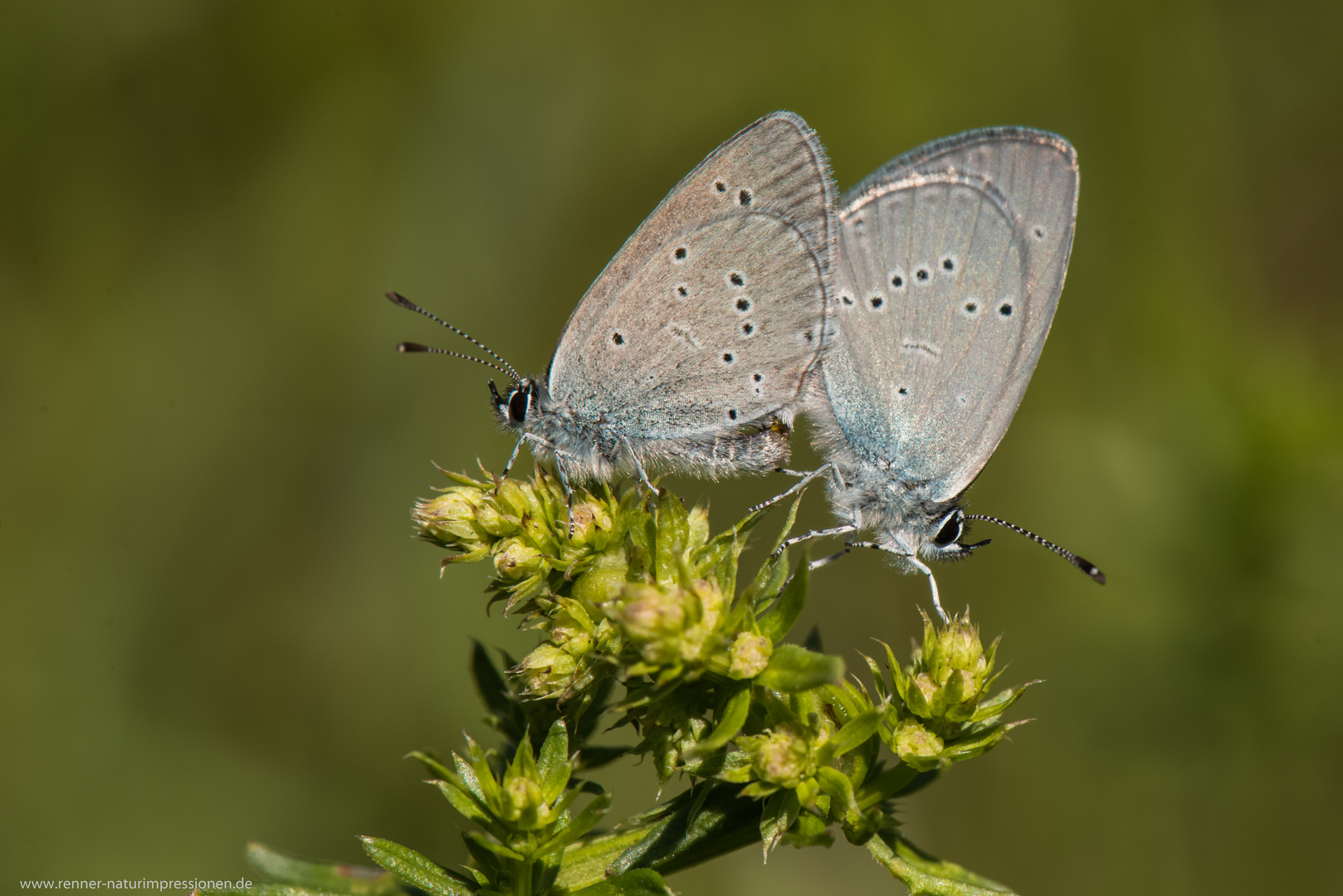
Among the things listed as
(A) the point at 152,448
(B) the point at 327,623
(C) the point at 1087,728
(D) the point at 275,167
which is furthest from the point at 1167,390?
(A) the point at 152,448

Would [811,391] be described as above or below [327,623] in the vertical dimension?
above

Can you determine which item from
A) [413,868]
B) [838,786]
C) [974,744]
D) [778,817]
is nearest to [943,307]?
[974,744]

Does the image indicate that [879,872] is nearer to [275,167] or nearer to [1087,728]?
[1087,728]

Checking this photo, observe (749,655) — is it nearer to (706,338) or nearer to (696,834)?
(696,834)

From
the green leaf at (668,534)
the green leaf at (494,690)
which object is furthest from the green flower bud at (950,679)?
the green leaf at (494,690)

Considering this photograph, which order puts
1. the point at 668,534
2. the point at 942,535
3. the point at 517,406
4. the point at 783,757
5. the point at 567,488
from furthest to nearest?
1. the point at 517,406
2. the point at 942,535
3. the point at 567,488
4. the point at 668,534
5. the point at 783,757

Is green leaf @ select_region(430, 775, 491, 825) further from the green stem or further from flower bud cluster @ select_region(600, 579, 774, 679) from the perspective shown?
flower bud cluster @ select_region(600, 579, 774, 679)

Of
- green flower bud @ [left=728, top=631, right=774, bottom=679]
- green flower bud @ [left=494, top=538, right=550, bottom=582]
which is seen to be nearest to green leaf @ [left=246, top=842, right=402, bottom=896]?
green flower bud @ [left=494, top=538, right=550, bottom=582]

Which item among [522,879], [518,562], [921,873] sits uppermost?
[518,562]
